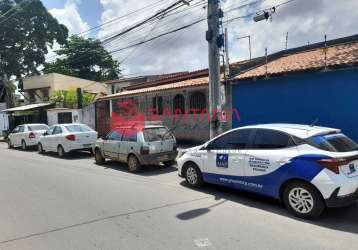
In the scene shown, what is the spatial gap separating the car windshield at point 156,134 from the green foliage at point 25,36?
33.6 meters

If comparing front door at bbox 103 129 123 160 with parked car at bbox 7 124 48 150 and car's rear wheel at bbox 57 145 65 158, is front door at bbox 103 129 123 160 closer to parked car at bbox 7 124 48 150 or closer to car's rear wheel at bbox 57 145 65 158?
car's rear wheel at bbox 57 145 65 158

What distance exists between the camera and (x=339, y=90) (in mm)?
11148

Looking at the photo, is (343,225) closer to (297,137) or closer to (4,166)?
(297,137)

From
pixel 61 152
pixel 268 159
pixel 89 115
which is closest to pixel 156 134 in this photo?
pixel 268 159

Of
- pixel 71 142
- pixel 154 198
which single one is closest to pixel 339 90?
pixel 154 198

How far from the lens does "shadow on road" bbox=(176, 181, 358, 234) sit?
5.77 meters

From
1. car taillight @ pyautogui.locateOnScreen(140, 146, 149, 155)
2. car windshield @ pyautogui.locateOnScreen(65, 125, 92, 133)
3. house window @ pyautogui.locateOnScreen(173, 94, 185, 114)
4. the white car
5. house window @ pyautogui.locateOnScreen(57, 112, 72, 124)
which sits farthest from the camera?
house window @ pyautogui.locateOnScreen(57, 112, 72, 124)

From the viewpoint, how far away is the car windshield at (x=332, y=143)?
6.15 meters

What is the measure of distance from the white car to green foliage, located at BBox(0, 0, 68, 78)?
2757cm

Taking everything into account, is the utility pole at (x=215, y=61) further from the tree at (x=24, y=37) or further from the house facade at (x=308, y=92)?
the tree at (x=24, y=37)

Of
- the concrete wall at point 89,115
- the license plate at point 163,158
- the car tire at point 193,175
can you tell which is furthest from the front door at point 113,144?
the concrete wall at point 89,115

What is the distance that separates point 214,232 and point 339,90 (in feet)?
25.8

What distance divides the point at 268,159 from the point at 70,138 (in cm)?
1085

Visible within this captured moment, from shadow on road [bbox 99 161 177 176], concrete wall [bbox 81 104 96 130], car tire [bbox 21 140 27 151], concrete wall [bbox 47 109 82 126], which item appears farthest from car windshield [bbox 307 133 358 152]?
concrete wall [bbox 47 109 82 126]
